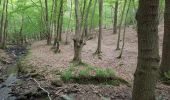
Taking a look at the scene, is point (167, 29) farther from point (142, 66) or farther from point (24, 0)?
point (24, 0)

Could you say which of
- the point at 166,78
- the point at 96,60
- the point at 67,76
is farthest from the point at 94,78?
the point at 96,60

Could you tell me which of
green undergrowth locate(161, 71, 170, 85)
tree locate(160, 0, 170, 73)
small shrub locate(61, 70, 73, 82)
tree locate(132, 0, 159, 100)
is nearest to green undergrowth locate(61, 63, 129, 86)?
small shrub locate(61, 70, 73, 82)

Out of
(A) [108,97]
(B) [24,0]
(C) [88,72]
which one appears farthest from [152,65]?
(B) [24,0]

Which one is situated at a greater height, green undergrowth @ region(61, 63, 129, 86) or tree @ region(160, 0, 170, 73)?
tree @ region(160, 0, 170, 73)

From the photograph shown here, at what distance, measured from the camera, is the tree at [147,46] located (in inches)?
214

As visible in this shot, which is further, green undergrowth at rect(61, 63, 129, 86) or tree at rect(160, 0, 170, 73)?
green undergrowth at rect(61, 63, 129, 86)

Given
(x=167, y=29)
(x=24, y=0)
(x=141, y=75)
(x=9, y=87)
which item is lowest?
(x=9, y=87)

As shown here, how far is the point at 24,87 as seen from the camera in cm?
1147

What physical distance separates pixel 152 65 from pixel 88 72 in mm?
6299

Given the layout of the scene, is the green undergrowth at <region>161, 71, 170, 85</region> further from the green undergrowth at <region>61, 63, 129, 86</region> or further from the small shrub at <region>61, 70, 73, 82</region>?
the small shrub at <region>61, 70, 73, 82</region>

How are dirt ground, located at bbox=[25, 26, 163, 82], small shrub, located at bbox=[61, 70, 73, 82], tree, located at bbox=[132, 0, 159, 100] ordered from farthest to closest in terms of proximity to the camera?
dirt ground, located at bbox=[25, 26, 163, 82]
small shrub, located at bbox=[61, 70, 73, 82]
tree, located at bbox=[132, 0, 159, 100]

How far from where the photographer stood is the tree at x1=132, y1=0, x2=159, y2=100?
5423 millimetres

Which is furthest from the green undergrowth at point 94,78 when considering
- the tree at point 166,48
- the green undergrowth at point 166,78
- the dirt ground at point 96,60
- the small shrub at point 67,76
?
the tree at point 166,48

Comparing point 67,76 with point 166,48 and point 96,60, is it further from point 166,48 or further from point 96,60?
point 96,60
